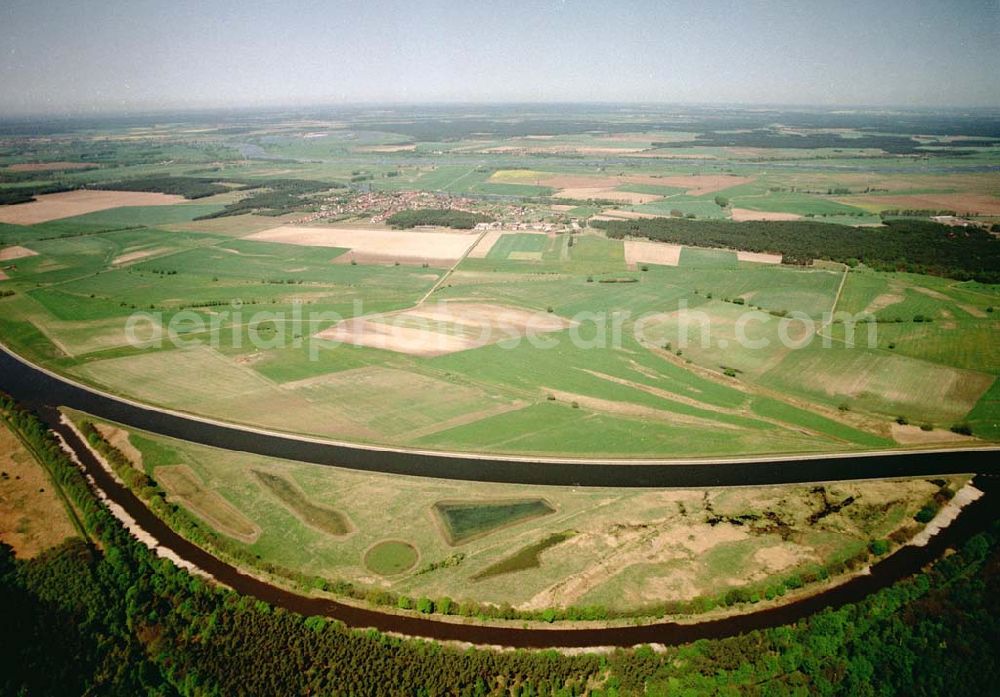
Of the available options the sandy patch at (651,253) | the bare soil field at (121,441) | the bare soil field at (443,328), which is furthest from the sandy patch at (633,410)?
the sandy patch at (651,253)

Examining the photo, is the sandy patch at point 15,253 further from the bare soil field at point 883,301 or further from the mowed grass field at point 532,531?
the bare soil field at point 883,301

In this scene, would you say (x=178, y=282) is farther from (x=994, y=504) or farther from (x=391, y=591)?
(x=994, y=504)

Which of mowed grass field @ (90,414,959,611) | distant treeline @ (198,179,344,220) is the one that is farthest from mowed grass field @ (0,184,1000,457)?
distant treeline @ (198,179,344,220)

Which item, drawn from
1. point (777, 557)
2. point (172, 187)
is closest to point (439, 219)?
point (172, 187)

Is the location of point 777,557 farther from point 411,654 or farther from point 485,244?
point 485,244

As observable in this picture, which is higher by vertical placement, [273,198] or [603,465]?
[273,198]

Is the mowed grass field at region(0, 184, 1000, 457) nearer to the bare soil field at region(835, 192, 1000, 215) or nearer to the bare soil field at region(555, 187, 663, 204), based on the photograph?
the bare soil field at region(555, 187, 663, 204)

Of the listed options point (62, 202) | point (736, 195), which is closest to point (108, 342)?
point (62, 202)
